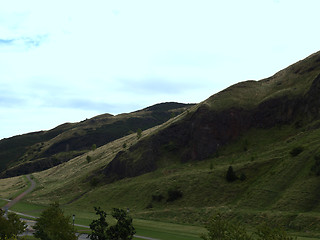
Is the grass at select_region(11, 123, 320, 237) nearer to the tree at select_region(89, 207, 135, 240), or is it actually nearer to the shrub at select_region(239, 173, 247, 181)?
the shrub at select_region(239, 173, 247, 181)

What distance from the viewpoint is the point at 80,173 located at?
13262 cm

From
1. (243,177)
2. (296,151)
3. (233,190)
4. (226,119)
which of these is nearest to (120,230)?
(233,190)

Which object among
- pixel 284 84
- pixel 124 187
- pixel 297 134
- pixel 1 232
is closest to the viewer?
pixel 1 232

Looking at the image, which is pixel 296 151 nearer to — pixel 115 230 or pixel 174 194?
pixel 174 194

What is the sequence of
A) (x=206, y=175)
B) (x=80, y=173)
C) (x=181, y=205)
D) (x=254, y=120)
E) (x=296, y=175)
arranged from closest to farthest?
(x=296, y=175) < (x=181, y=205) < (x=206, y=175) < (x=254, y=120) < (x=80, y=173)

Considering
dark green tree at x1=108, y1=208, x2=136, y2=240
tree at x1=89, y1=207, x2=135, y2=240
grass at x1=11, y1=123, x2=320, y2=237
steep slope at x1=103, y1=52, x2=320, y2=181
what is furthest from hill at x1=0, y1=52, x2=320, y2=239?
tree at x1=89, y1=207, x2=135, y2=240

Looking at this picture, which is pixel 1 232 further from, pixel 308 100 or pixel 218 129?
pixel 308 100

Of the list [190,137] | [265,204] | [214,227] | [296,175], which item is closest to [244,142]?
[190,137]

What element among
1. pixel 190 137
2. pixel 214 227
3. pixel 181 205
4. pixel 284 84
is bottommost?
pixel 181 205

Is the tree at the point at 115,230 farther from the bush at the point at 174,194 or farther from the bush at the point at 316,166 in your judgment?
the bush at the point at 174,194

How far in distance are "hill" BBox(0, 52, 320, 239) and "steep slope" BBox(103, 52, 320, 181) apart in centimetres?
36

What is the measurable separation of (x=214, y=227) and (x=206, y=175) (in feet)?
178

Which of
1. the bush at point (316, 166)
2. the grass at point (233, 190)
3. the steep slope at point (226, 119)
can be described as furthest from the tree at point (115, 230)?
the steep slope at point (226, 119)

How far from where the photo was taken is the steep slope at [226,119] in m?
101
